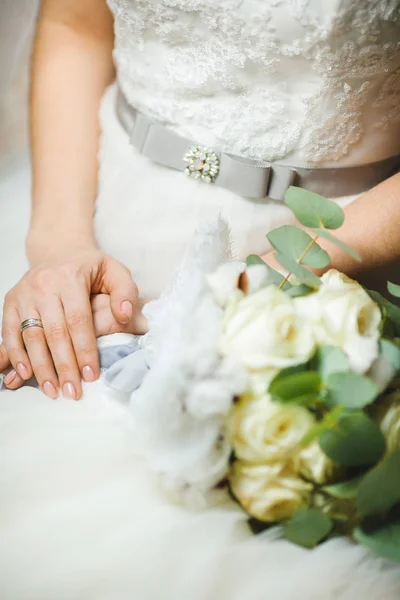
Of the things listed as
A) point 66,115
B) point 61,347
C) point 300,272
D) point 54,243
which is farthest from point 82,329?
point 66,115

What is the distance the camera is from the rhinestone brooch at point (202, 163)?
822 mm

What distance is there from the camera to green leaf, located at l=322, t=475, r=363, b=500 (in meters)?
0.38

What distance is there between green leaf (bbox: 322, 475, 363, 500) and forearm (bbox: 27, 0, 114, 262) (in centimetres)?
Answer: 61

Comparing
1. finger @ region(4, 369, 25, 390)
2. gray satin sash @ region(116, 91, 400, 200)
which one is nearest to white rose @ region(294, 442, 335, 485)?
finger @ region(4, 369, 25, 390)

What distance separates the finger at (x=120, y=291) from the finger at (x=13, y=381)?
0.45ft

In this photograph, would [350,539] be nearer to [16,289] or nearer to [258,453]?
[258,453]

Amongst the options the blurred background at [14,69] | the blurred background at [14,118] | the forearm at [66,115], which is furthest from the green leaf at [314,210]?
the blurred background at [14,69]

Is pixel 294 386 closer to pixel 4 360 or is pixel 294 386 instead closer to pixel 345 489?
pixel 345 489

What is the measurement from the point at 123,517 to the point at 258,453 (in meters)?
0.15

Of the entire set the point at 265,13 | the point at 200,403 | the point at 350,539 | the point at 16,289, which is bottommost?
the point at 16,289

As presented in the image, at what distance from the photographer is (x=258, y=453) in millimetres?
367

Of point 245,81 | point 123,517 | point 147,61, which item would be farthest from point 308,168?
point 123,517

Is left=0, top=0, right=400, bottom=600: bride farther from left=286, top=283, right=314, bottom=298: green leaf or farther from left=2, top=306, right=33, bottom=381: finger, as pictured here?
left=286, top=283, right=314, bottom=298: green leaf

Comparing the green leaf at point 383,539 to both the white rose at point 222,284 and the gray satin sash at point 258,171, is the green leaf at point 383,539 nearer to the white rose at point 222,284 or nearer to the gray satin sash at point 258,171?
the white rose at point 222,284
